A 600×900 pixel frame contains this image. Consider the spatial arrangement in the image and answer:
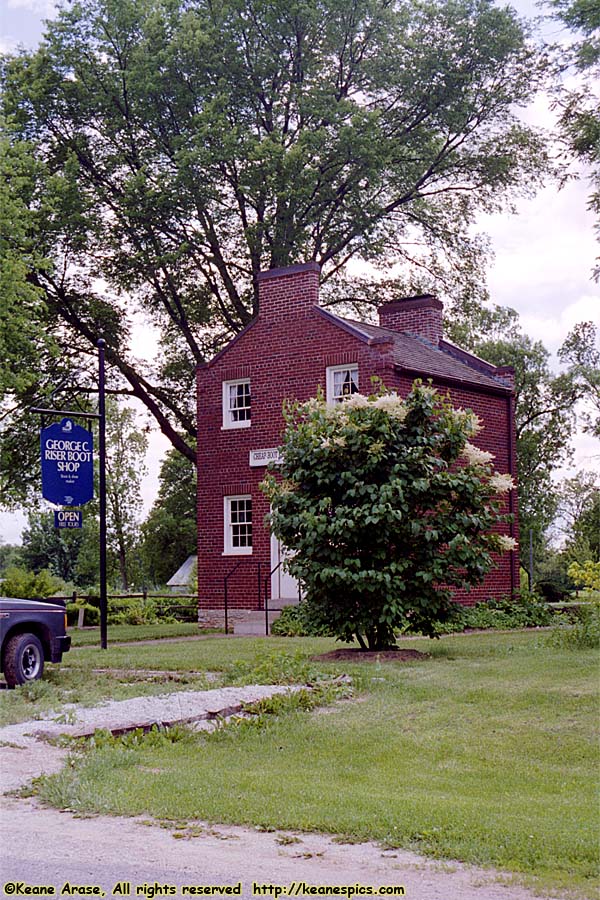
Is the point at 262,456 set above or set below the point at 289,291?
below

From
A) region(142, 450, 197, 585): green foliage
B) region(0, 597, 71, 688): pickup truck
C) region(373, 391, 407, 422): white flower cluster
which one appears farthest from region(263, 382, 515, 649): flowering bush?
region(142, 450, 197, 585): green foliage

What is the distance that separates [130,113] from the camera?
103ft

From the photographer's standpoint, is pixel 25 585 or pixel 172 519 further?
pixel 172 519

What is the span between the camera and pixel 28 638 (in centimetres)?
1331

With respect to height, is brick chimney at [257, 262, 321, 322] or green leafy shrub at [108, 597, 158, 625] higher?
brick chimney at [257, 262, 321, 322]

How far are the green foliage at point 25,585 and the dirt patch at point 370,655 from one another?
44.2ft

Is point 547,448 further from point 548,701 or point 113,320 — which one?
point 548,701

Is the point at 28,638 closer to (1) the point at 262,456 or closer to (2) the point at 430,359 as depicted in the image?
(1) the point at 262,456

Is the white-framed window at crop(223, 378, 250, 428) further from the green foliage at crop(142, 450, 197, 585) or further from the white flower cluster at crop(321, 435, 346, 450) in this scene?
the green foliage at crop(142, 450, 197, 585)

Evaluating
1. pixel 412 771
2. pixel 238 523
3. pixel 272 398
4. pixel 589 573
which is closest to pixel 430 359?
pixel 272 398

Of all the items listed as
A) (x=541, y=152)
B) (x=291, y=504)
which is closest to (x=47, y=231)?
(x=541, y=152)

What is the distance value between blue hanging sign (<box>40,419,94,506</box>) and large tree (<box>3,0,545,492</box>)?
1253 centimetres

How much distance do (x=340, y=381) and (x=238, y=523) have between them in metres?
4.73

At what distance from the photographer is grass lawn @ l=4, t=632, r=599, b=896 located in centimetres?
640
